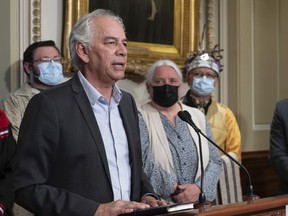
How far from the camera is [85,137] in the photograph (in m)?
2.08

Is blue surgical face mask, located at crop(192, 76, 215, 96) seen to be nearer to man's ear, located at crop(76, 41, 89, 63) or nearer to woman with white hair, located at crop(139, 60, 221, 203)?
woman with white hair, located at crop(139, 60, 221, 203)

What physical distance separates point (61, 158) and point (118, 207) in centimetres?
33

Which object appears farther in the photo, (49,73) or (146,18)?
(146,18)

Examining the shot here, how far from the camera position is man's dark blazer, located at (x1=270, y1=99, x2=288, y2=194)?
332cm

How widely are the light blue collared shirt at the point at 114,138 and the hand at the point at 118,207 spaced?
24 cm

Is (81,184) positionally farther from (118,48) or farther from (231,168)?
(231,168)

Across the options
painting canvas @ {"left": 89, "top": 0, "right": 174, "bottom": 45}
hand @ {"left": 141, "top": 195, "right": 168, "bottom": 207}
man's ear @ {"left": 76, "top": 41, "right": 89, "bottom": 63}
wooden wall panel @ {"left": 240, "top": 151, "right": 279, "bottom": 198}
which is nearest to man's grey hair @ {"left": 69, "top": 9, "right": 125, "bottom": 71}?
man's ear @ {"left": 76, "top": 41, "right": 89, "bottom": 63}

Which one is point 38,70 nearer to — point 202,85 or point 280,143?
point 202,85

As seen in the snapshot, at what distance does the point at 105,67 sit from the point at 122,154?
0.35 metres

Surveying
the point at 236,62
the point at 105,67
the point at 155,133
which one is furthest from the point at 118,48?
the point at 236,62

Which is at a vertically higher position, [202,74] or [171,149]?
[202,74]

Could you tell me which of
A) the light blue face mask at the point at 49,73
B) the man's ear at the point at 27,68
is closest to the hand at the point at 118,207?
the light blue face mask at the point at 49,73

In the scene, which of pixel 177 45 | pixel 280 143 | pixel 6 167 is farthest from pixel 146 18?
pixel 6 167

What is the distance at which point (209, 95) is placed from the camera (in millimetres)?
4051
